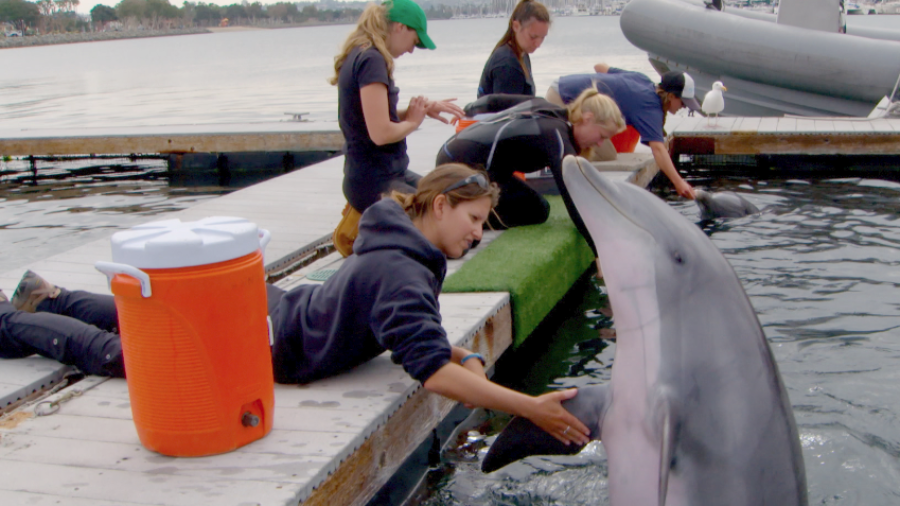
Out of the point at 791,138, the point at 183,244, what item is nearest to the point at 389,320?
the point at 183,244

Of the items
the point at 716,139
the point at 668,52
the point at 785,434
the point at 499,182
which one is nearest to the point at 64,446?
the point at 785,434

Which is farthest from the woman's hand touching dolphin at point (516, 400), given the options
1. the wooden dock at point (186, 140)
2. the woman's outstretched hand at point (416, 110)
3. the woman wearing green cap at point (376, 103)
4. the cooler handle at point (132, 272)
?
the wooden dock at point (186, 140)

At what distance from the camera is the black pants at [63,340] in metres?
3.40

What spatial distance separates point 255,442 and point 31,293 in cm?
159

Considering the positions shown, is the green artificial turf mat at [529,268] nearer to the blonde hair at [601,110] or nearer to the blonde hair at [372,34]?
the blonde hair at [601,110]

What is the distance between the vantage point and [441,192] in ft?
9.94

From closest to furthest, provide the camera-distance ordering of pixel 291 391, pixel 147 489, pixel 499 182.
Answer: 1. pixel 147 489
2. pixel 291 391
3. pixel 499 182

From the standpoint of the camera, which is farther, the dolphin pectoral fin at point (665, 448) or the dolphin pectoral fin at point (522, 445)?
the dolphin pectoral fin at point (522, 445)

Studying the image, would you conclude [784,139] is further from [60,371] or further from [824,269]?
[60,371]

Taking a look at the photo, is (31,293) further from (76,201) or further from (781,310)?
(76,201)

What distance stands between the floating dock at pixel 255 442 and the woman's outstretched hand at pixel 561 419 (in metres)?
0.64

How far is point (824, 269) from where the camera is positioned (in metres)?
6.29

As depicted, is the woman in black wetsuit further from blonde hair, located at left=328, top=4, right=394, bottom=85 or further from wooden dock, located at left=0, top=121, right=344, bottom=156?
wooden dock, located at left=0, top=121, right=344, bottom=156

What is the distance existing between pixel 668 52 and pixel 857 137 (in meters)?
7.18
